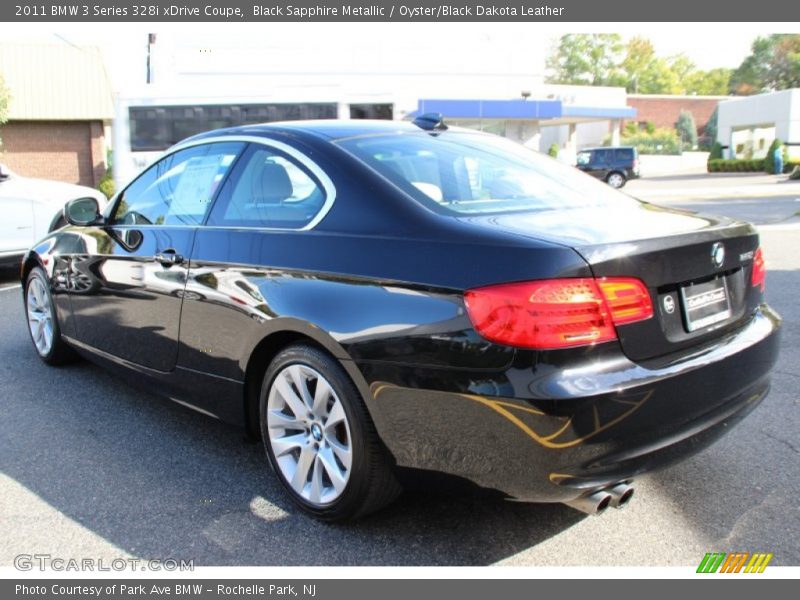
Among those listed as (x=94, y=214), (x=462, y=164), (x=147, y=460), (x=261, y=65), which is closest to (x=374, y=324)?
(x=462, y=164)

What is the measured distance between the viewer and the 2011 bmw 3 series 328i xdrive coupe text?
7.98ft

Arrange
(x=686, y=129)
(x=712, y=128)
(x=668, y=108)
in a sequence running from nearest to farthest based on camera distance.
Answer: (x=686, y=129)
(x=712, y=128)
(x=668, y=108)

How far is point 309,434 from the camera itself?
3072 millimetres

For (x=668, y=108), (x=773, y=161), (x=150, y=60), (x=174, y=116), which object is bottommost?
(x=773, y=161)

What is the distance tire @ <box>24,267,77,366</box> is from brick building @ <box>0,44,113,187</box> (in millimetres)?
22414

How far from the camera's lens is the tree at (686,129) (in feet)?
223

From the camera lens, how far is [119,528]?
3.08 meters

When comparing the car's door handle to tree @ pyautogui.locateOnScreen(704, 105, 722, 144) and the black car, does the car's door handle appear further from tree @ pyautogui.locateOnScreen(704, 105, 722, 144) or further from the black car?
tree @ pyautogui.locateOnScreen(704, 105, 722, 144)

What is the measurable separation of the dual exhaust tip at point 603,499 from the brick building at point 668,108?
237ft

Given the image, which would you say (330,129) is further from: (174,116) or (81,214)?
(174,116)

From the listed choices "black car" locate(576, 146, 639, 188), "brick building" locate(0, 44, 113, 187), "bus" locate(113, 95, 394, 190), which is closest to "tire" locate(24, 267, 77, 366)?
"bus" locate(113, 95, 394, 190)

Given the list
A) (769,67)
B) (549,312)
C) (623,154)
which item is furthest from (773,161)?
(769,67)

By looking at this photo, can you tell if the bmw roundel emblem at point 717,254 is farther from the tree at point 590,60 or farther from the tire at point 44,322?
the tree at point 590,60

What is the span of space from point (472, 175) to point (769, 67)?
323ft
